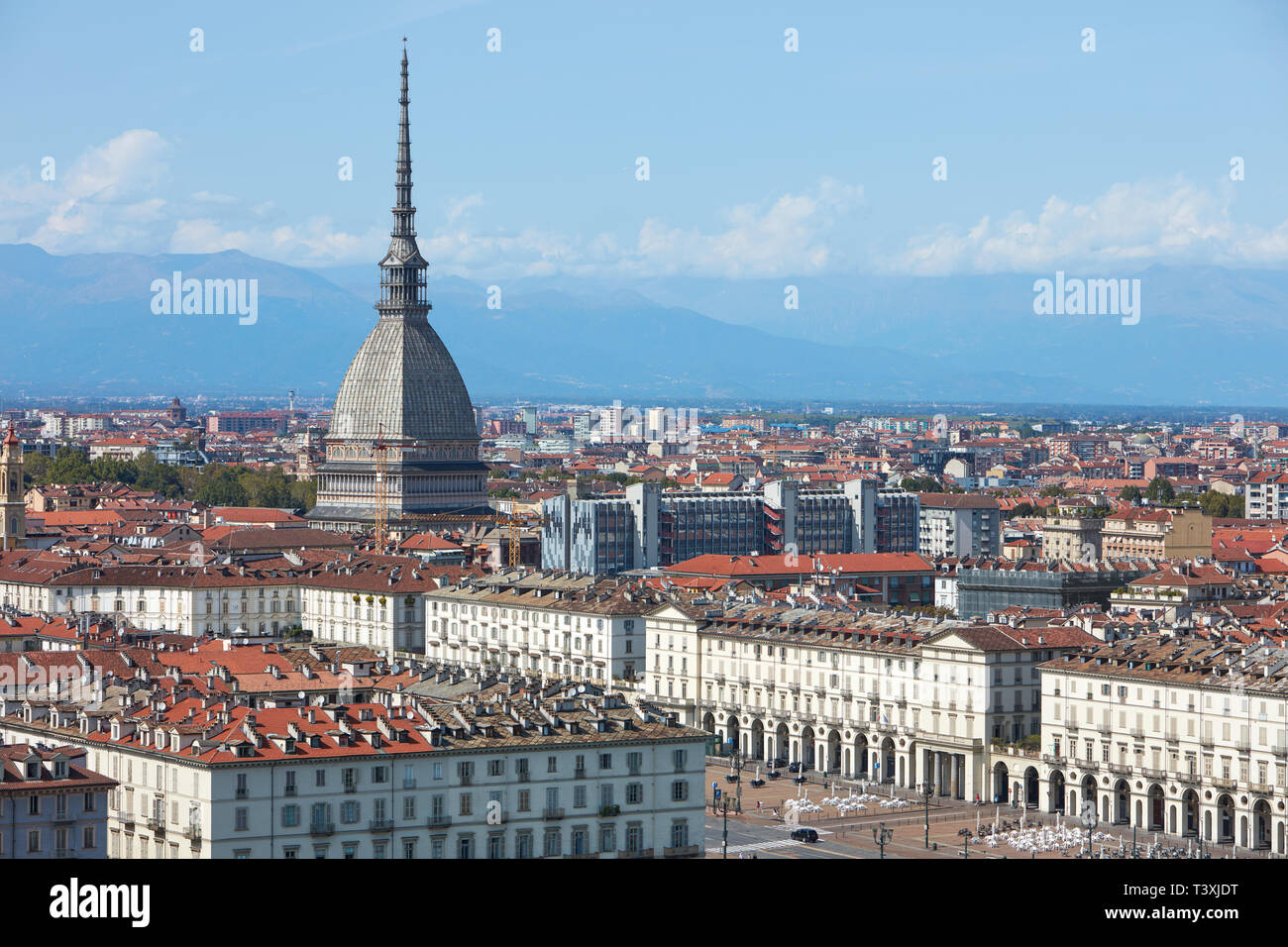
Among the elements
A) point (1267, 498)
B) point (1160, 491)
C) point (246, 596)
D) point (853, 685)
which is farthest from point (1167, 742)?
point (1160, 491)

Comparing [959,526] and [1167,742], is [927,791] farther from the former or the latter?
[959,526]

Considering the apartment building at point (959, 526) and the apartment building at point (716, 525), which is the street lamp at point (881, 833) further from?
the apartment building at point (959, 526)

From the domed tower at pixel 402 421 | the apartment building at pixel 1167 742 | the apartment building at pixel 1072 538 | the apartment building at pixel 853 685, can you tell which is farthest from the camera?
the domed tower at pixel 402 421

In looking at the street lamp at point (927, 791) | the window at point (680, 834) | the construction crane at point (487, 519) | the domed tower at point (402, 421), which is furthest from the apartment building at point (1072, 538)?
the window at point (680, 834)

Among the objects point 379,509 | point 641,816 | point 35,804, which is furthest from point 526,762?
point 379,509

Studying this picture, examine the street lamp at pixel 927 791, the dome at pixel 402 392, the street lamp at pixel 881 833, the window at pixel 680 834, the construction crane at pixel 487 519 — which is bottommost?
the street lamp at pixel 927 791

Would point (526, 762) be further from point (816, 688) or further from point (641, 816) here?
point (816, 688)
